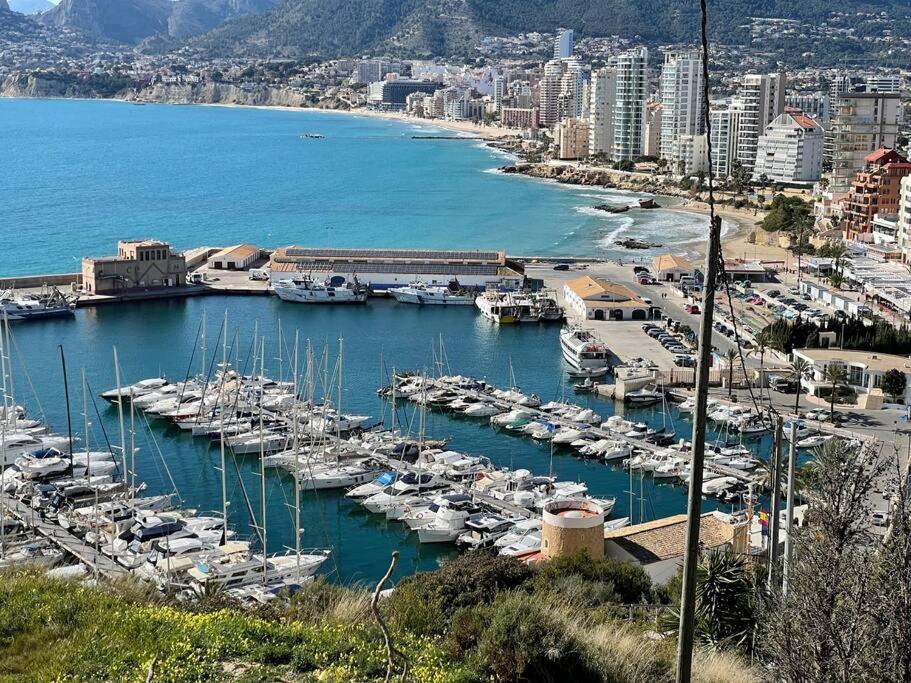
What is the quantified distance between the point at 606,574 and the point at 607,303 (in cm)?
1724

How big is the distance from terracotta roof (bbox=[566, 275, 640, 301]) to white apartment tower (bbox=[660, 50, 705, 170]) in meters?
31.5

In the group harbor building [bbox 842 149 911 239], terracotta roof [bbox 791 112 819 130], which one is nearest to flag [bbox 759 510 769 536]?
harbor building [bbox 842 149 911 239]

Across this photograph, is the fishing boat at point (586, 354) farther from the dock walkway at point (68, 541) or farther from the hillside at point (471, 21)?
the hillside at point (471, 21)

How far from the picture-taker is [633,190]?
185 ft

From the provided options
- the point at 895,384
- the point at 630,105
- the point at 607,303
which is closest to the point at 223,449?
the point at 895,384

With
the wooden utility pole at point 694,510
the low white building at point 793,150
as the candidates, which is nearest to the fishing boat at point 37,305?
the wooden utility pole at point 694,510

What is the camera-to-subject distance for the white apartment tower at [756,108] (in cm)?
5534

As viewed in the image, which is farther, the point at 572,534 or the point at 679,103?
the point at 679,103

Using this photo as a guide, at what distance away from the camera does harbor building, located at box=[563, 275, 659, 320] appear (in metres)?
25.8

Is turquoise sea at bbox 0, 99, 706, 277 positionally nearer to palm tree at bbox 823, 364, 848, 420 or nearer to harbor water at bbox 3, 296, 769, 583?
harbor water at bbox 3, 296, 769, 583

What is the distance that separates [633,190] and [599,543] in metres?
47.6

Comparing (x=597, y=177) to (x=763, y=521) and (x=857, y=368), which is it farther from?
(x=763, y=521)

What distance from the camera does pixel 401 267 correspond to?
102ft

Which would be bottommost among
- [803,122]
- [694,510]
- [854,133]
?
[694,510]
